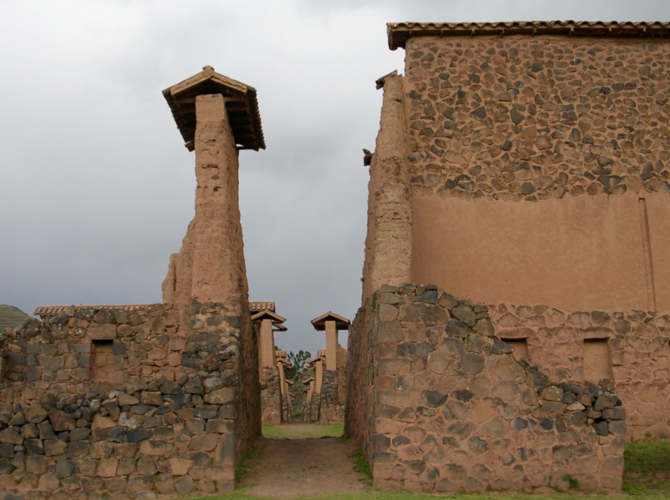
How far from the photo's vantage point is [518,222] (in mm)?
12820

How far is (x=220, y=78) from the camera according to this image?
12570mm

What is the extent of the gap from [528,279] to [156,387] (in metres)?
6.91

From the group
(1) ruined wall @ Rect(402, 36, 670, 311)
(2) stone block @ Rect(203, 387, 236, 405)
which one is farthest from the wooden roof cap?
(2) stone block @ Rect(203, 387, 236, 405)

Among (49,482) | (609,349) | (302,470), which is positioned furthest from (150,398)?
(609,349)

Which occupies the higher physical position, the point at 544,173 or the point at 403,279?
the point at 544,173

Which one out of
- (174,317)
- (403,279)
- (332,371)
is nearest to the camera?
(403,279)

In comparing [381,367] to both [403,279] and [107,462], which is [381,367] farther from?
[107,462]

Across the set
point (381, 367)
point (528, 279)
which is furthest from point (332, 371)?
point (381, 367)

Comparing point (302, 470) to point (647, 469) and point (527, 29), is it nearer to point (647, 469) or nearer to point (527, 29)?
point (647, 469)

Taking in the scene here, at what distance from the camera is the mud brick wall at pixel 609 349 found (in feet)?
40.2

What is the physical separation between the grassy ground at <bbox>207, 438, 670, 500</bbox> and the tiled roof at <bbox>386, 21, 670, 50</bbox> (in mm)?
8066

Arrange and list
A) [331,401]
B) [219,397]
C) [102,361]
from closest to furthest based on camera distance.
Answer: [219,397], [102,361], [331,401]

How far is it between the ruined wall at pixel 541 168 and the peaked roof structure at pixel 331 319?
15506 mm

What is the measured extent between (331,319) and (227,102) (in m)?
16.3
